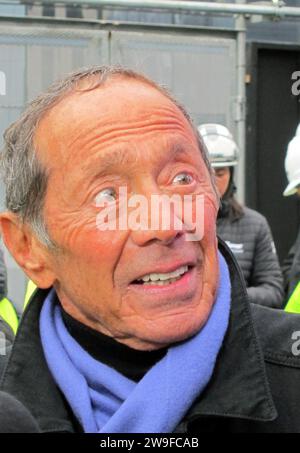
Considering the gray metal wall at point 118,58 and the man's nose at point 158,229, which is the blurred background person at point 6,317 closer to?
the man's nose at point 158,229

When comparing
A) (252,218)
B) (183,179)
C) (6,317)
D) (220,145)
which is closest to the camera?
(183,179)

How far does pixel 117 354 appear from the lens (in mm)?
1930

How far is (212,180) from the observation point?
6.85 feet

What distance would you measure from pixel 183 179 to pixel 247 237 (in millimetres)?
3090

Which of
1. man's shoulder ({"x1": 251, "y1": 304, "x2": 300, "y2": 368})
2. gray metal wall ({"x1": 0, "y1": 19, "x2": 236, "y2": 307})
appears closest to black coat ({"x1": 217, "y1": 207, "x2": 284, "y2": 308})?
gray metal wall ({"x1": 0, "y1": 19, "x2": 236, "y2": 307})

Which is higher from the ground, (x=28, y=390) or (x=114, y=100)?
(x=114, y=100)

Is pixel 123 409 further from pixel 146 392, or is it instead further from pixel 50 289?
pixel 50 289

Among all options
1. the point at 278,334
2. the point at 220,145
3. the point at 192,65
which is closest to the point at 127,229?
the point at 278,334

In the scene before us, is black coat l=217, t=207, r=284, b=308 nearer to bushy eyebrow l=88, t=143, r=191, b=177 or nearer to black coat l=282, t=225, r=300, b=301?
black coat l=282, t=225, r=300, b=301

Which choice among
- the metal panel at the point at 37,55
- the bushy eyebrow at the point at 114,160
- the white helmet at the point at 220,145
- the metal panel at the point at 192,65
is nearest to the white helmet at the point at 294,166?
the white helmet at the point at 220,145

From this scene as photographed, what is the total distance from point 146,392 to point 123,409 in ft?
0.19

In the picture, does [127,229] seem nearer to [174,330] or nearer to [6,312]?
[174,330]
